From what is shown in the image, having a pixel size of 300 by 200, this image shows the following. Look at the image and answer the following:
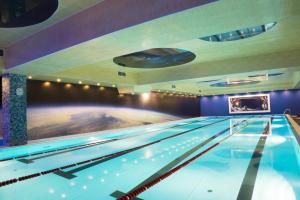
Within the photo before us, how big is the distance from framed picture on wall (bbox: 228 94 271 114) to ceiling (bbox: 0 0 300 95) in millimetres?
14021

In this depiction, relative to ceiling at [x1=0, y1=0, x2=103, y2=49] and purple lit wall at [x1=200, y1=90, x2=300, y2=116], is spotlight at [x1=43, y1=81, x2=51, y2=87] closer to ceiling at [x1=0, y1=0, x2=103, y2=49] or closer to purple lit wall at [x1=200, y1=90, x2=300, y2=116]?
ceiling at [x1=0, y1=0, x2=103, y2=49]

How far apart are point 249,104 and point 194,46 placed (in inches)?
705

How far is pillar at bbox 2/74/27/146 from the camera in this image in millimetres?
7625

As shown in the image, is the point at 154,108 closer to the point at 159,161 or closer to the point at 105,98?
the point at 105,98

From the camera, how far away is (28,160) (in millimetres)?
5230

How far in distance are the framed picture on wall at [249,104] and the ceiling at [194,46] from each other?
46.0 ft

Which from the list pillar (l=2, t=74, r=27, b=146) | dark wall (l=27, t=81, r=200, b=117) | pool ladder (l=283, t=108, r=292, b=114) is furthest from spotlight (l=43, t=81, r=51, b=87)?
pool ladder (l=283, t=108, r=292, b=114)

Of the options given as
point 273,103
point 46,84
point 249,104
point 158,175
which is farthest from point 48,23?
point 273,103

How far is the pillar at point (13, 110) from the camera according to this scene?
7625 mm

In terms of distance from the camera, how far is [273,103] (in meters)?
21.9

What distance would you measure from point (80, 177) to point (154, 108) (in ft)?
44.6

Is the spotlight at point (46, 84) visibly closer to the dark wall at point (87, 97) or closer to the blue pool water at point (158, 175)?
the dark wall at point (87, 97)

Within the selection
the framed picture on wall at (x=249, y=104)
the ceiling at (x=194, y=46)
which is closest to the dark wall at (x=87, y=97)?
the ceiling at (x=194, y=46)

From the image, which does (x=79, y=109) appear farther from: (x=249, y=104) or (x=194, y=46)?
(x=249, y=104)
